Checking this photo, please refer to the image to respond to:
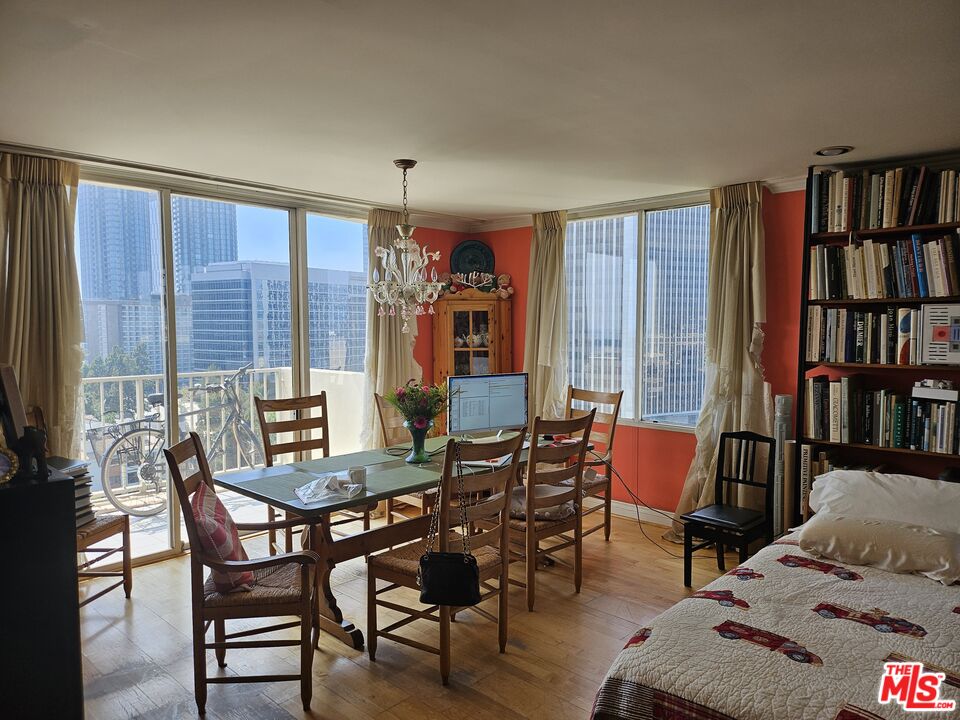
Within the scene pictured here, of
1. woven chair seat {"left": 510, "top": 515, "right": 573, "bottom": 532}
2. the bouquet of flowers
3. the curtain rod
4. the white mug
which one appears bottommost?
woven chair seat {"left": 510, "top": 515, "right": 573, "bottom": 532}

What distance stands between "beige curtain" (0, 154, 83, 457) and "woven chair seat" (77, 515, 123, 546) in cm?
41

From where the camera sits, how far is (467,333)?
5.48 m

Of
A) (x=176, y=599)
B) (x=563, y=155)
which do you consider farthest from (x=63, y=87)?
(x=176, y=599)

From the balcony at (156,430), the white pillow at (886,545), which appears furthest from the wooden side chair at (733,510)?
the balcony at (156,430)

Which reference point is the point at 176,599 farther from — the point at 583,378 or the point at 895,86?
the point at 895,86

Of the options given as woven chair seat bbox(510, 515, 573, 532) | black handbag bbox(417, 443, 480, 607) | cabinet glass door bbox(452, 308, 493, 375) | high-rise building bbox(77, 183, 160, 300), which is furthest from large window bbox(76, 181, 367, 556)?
black handbag bbox(417, 443, 480, 607)

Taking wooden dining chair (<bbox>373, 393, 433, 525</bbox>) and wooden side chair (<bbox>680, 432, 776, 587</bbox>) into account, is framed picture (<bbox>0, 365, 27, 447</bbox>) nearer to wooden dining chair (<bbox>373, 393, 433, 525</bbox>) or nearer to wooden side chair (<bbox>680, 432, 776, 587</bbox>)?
wooden dining chair (<bbox>373, 393, 433, 525</bbox>)

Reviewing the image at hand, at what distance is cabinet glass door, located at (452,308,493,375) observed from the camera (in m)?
5.45

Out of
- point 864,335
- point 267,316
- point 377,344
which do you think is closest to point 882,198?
point 864,335

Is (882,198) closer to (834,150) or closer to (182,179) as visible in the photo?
(834,150)

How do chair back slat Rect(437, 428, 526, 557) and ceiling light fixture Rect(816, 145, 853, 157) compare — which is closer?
A: chair back slat Rect(437, 428, 526, 557)

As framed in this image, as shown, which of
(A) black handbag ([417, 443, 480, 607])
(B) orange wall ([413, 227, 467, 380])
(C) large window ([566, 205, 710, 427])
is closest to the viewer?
(A) black handbag ([417, 443, 480, 607])

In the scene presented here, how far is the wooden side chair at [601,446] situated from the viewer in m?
4.23

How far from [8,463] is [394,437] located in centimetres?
277
